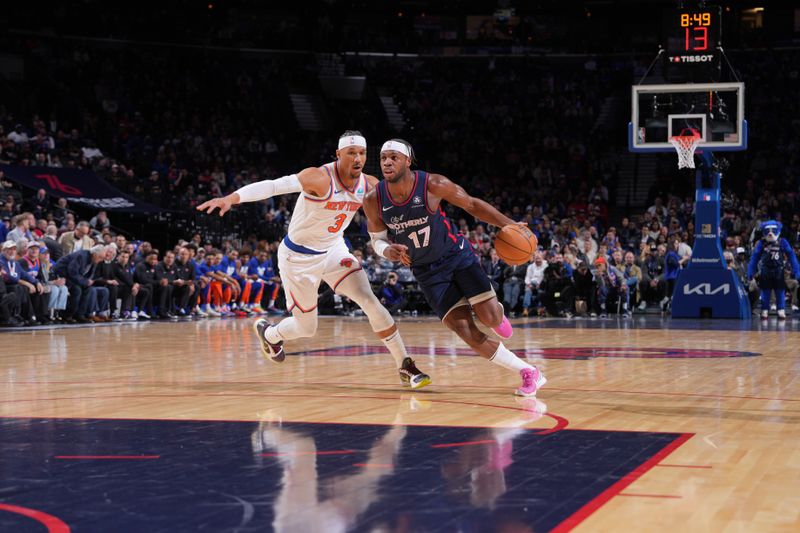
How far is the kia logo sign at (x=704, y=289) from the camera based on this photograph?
1844 cm

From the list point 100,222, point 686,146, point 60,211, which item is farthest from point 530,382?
point 60,211

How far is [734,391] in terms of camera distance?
24.3 feet

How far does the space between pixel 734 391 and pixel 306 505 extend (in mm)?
4582

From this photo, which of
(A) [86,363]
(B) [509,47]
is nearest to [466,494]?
(A) [86,363]

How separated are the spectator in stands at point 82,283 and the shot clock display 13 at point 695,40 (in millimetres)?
10277

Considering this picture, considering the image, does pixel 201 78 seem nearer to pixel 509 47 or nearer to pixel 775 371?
pixel 509 47

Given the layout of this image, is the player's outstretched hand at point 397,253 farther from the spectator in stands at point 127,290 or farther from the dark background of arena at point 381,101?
the dark background of arena at point 381,101

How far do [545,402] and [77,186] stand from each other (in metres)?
17.9

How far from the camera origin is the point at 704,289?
1855 centimetres

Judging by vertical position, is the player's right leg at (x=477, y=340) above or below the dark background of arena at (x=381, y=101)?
below

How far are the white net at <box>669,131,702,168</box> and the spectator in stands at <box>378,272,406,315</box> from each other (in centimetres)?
623

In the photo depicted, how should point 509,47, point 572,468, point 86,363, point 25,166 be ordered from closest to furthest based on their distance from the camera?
point 572,468 < point 86,363 < point 25,166 < point 509,47

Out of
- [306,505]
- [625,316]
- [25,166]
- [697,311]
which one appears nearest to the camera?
[306,505]

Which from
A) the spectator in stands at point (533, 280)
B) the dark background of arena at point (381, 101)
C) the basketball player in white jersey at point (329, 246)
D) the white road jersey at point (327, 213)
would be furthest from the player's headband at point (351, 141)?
the dark background of arena at point (381, 101)
